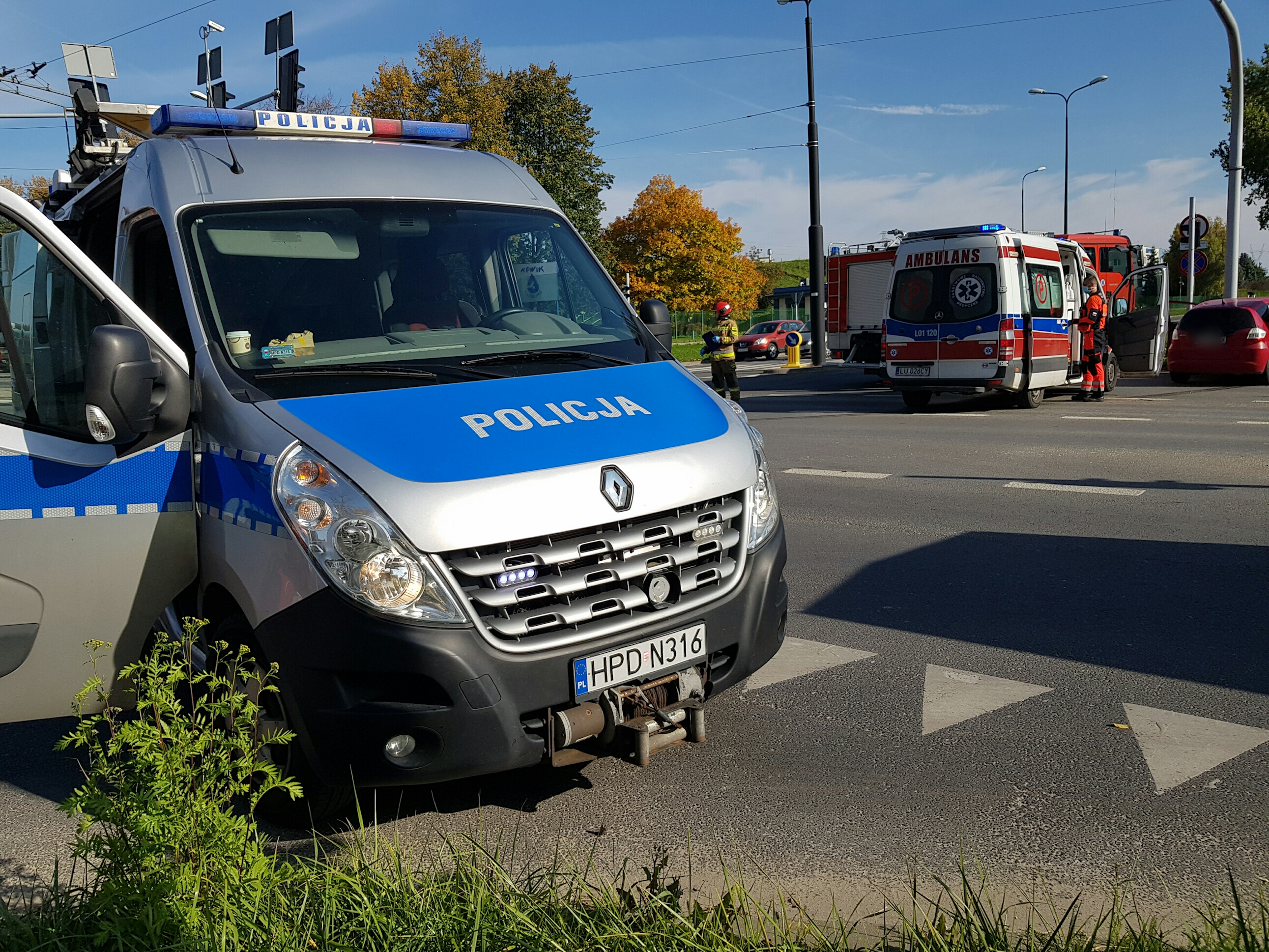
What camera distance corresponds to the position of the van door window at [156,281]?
3967 millimetres

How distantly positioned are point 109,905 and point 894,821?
7.42 ft

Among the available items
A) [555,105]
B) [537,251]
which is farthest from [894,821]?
[555,105]

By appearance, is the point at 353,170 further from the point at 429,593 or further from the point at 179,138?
the point at 429,593

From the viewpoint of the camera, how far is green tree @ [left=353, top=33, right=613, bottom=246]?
4247cm

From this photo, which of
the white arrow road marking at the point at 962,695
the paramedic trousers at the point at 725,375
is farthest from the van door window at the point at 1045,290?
the white arrow road marking at the point at 962,695

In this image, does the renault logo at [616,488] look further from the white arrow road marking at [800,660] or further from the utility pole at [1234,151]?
the utility pole at [1234,151]

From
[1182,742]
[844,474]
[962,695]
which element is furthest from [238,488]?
[844,474]

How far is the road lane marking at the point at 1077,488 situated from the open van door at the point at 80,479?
24.8ft

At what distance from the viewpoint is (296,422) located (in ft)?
11.0

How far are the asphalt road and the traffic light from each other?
5.12 m

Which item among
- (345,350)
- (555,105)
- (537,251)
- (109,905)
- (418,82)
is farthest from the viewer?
(555,105)

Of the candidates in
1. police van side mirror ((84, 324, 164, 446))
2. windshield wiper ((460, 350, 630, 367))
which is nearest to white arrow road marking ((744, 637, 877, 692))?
windshield wiper ((460, 350, 630, 367))

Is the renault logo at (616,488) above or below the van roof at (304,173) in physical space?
below

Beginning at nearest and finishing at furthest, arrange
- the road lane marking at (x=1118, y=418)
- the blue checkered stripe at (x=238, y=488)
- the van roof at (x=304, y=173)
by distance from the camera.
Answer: the blue checkered stripe at (x=238, y=488)
the van roof at (x=304, y=173)
the road lane marking at (x=1118, y=418)
